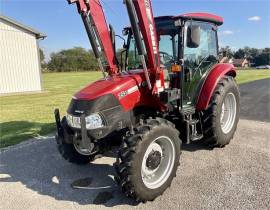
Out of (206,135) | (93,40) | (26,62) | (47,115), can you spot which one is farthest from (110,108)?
(26,62)

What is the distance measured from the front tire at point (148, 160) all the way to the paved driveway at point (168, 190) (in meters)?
0.16

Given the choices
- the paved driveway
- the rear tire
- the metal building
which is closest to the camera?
the paved driveway

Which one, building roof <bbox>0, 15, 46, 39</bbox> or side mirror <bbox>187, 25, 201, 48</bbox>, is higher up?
building roof <bbox>0, 15, 46, 39</bbox>

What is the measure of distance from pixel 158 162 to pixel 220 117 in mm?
1772

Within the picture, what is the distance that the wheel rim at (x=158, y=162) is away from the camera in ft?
12.7

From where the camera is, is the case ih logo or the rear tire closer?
the case ih logo

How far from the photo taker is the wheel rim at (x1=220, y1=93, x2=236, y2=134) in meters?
5.82

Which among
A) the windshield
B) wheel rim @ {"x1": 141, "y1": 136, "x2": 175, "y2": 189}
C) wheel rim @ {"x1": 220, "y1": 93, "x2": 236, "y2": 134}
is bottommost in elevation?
wheel rim @ {"x1": 141, "y1": 136, "x2": 175, "y2": 189}

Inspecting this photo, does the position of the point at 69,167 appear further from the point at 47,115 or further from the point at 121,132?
the point at 47,115

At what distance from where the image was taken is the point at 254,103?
10344 millimetres

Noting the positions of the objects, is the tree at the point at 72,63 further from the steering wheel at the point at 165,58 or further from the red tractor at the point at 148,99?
the steering wheel at the point at 165,58

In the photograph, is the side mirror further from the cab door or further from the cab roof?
the cab roof

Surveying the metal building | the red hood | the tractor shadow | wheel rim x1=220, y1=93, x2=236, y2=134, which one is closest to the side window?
wheel rim x1=220, y1=93, x2=236, y2=134

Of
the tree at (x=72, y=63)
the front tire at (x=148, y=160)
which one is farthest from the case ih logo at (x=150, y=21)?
the tree at (x=72, y=63)
